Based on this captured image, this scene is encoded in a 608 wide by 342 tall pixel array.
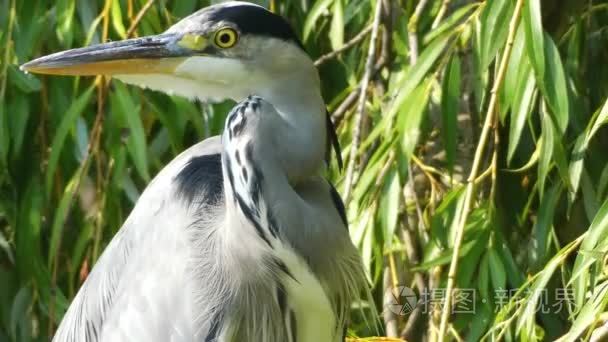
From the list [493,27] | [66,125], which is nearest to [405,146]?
[493,27]

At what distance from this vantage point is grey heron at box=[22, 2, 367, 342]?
2209 millimetres

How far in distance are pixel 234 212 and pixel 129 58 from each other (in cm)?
36

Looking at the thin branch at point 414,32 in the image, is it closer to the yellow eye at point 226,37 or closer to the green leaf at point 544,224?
the green leaf at point 544,224

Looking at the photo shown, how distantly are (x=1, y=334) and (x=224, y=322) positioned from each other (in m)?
1.29

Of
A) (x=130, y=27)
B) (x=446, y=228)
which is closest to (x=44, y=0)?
(x=130, y=27)

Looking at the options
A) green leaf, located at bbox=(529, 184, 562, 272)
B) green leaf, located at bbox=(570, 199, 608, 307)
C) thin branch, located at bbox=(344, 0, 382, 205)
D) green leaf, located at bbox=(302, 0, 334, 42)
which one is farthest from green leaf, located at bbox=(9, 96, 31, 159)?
green leaf, located at bbox=(570, 199, 608, 307)

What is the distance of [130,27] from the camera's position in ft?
9.60

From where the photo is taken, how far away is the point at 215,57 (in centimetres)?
229

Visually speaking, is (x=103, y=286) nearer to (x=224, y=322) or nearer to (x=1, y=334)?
(x=224, y=322)

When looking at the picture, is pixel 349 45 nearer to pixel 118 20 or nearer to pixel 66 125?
pixel 118 20

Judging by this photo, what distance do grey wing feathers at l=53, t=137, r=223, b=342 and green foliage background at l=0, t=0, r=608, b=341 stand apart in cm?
35

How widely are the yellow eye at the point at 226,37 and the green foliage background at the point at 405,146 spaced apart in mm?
412

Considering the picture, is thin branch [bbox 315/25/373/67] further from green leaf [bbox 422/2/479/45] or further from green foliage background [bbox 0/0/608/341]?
green leaf [bbox 422/2/479/45]

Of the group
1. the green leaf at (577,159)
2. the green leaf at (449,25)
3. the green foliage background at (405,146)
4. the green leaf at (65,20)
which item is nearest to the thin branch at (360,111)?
the green foliage background at (405,146)
